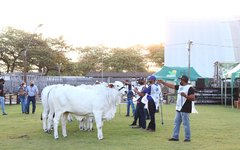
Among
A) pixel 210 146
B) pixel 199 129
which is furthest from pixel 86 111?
pixel 199 129

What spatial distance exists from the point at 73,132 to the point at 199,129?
435 cm

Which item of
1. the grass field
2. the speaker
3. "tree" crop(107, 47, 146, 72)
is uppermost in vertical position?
"tree" crop(107, 47, 146, 72)

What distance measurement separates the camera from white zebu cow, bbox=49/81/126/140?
38.2 ft

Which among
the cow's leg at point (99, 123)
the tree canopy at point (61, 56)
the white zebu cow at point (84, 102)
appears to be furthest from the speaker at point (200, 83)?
the cow's leg at point (99, 123)

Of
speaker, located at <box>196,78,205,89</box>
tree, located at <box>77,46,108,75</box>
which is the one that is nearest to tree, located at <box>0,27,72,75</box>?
tree, located at <box>77,46,108,75</box>

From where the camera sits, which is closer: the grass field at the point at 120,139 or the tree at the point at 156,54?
the grass field at the point at 120,139

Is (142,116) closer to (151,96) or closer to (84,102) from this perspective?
(151,96)

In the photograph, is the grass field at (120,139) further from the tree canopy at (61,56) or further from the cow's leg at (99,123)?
the tree canopy at (61,56)

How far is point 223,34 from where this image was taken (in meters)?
57.0

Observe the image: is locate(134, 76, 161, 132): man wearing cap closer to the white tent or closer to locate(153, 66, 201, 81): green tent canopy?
locate(153, 66, 201, 81): green tent canopy

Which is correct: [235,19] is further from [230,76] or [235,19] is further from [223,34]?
[230,76]

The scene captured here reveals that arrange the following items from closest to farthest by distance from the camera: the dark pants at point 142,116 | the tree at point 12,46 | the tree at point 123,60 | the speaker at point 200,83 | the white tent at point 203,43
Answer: the dark pants at point 142,116 < the speaker at point 200,83 < the tree at point 12,46 < the white tent at point 203,43 < the tree at point 123,60

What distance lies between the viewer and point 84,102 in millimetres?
11633

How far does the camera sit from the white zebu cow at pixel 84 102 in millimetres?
11641
